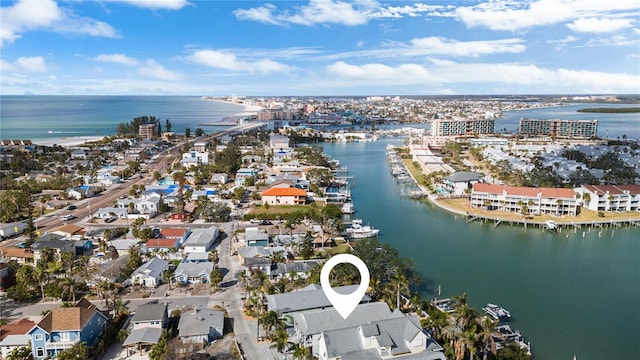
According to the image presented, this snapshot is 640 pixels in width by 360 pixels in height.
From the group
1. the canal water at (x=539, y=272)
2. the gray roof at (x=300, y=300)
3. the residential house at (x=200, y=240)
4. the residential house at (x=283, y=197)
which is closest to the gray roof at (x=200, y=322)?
the gray roof at (x=300, y=300)

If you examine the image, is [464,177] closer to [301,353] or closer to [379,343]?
[379,343]

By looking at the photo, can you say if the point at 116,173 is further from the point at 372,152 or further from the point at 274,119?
the point at 274,119

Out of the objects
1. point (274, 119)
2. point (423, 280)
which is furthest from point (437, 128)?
point (423, 280)

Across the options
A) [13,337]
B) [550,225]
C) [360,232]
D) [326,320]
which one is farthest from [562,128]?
[13,337]

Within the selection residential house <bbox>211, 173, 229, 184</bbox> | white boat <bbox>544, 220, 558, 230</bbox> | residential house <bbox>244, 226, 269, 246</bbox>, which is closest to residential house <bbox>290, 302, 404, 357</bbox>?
residential house <bbox>244, 226, 269, 246</bbox>

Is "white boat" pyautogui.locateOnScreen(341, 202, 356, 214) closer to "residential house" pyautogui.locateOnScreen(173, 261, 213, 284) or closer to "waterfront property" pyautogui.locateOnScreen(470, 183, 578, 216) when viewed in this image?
"waterfront property" pyautogui.locateOnScreen(470, 183, 578, 216)

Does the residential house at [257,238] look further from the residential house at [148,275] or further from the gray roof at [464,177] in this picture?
the gray roof at [464,177]
